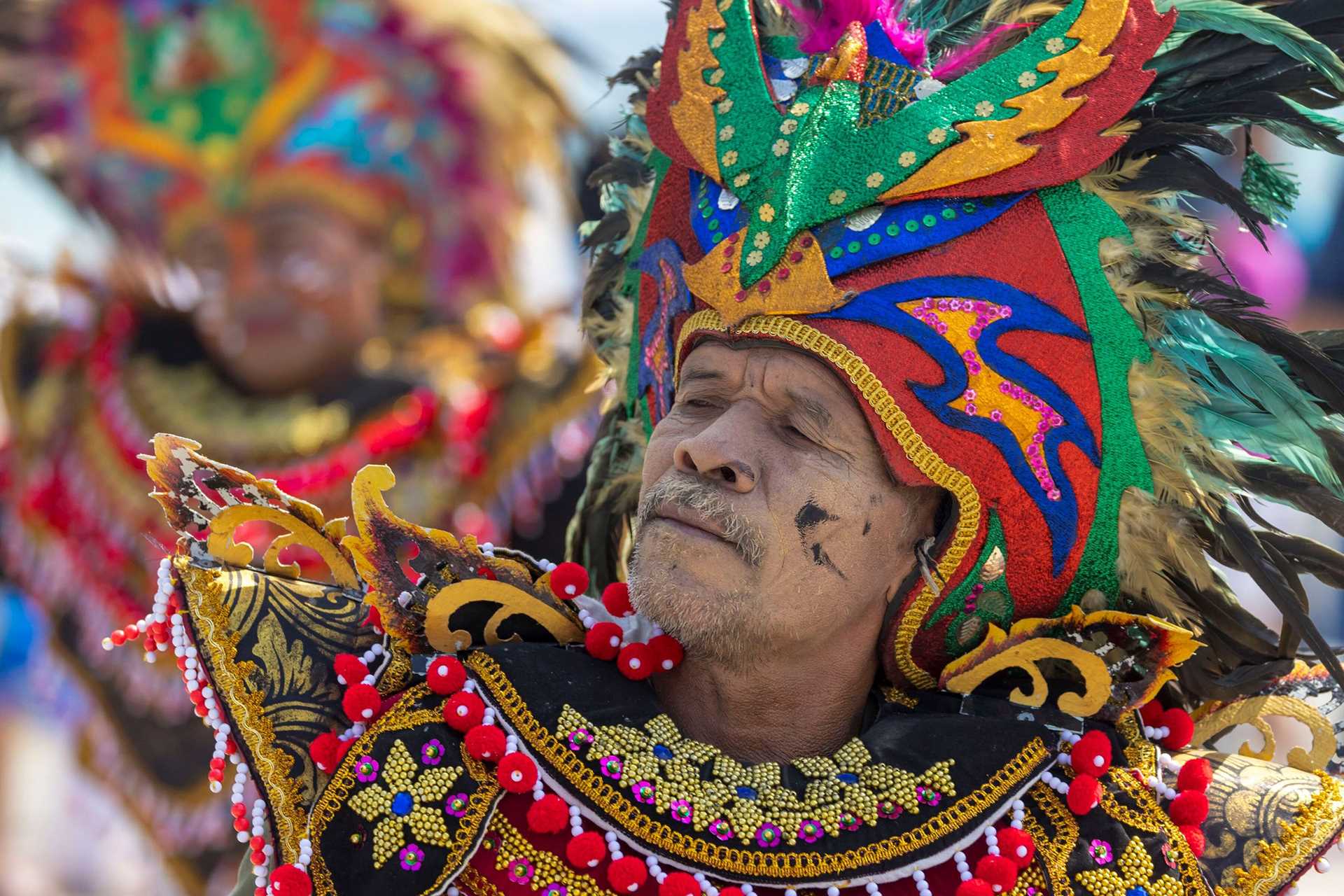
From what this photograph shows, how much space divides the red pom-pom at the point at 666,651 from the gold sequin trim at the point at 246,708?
0.60m

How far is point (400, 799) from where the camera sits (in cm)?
214

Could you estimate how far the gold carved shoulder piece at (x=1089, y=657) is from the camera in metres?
2.48

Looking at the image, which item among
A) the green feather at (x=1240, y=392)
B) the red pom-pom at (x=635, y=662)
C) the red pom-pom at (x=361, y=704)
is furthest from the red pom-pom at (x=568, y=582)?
the green feather at (x=1240, y=392)

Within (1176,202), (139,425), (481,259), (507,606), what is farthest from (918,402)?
(481,259)

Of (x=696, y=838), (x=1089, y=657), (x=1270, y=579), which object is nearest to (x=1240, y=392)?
(x=1270, y=579)

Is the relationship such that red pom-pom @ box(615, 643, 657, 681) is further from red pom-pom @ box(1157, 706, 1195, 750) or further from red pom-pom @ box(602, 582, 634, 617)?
red pom-pom @ box(1157, 706, 1195, 750)

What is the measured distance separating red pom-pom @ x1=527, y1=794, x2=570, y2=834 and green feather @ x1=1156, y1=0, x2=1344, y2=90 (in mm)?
1488

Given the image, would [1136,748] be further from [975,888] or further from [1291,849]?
[975,888]

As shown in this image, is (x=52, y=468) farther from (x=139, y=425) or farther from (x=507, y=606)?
(x=507, y=606)

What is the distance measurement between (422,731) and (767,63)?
119 cm

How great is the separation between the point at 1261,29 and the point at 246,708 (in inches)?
69.5

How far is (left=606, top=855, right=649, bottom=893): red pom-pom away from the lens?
84.7 inches

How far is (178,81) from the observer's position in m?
6.07

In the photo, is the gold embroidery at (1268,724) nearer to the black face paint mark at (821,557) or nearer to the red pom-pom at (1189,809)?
the red pom-pom at (1189,809)
